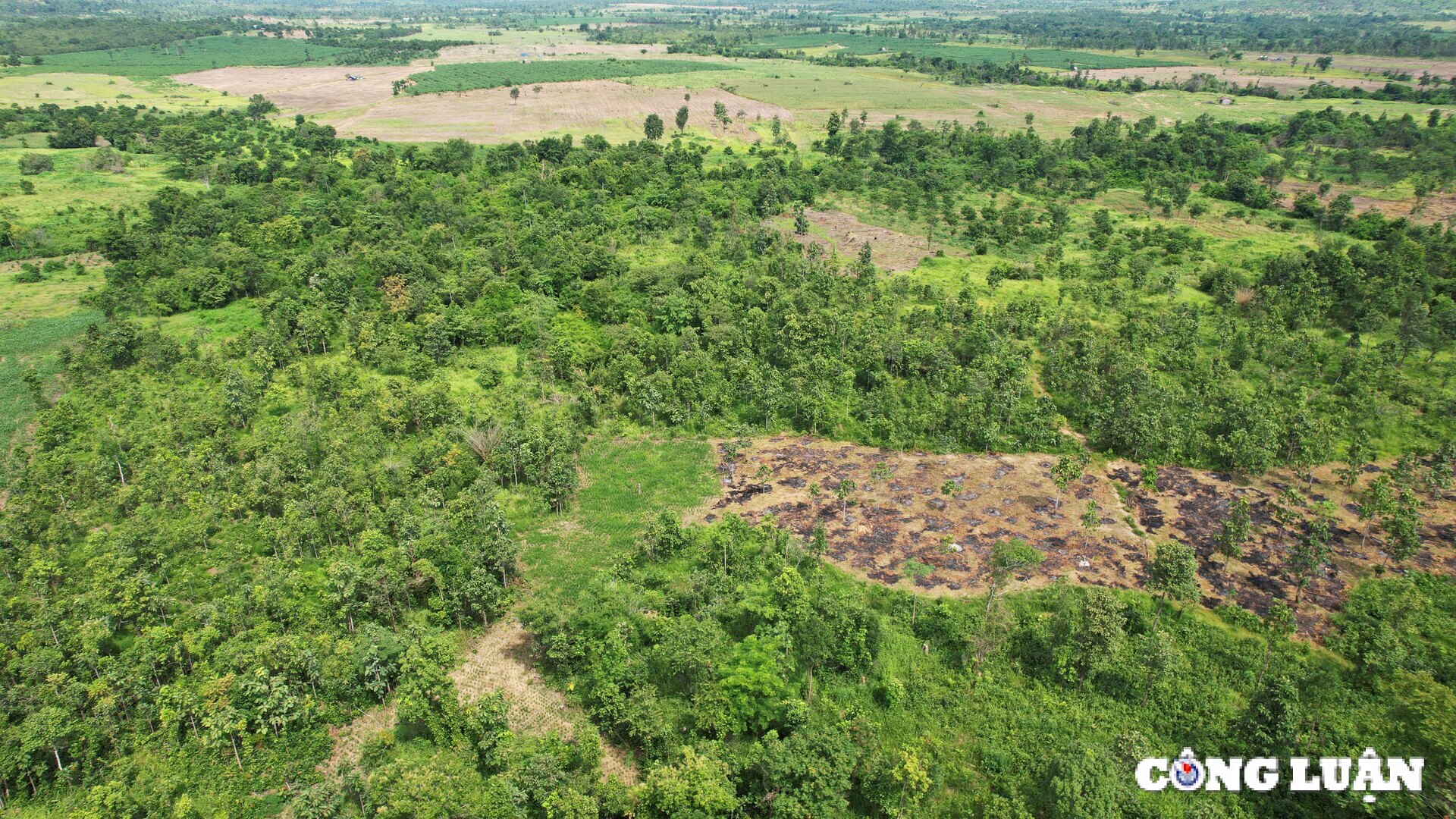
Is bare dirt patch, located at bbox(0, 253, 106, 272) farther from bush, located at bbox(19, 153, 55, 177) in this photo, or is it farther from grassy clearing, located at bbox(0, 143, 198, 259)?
bush, located at bbox(19, 153, 55, 177)

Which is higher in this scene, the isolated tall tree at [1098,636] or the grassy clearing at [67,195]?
the grassy clearing at [67,195]

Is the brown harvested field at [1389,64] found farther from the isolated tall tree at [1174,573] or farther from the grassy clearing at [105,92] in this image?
the grassy clearing at [105,92]

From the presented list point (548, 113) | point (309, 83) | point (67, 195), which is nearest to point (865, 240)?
point (548, 113)

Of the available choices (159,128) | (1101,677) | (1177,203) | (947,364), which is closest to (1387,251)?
(1177,203)

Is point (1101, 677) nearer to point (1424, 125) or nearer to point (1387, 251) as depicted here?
point (1387, 251)

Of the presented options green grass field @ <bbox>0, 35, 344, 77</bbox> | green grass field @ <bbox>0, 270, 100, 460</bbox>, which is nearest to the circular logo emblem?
green grass field @ <bbox>0, 270, 100, 460</bbox>

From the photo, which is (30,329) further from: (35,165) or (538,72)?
(538,72)

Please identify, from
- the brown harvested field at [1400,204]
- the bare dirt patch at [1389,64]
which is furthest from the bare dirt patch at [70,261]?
the bare dirt patch at [1389,64]
